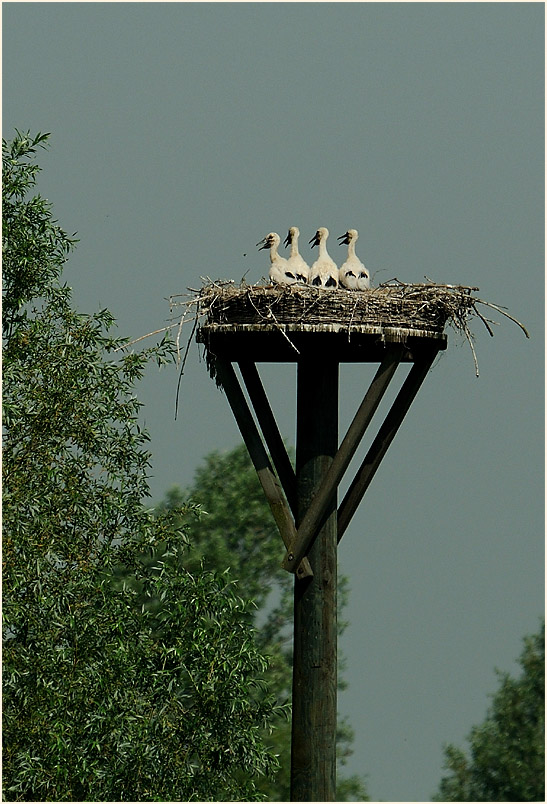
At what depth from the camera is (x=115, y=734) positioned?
25.6 ft

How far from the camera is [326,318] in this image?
17.6 ft

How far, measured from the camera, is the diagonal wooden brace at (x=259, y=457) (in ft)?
18.1

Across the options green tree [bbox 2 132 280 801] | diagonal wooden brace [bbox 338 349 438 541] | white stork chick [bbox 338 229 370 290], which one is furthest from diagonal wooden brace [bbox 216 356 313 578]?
green tree [bbox 2 132 280 801]

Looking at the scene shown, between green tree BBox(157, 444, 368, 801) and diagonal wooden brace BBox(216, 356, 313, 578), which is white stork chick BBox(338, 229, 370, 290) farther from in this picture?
green tree BBox(157, 444, 368, 801)

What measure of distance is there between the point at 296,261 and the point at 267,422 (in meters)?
0.77

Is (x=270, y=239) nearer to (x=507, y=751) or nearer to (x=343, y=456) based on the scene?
(x=343, y=456)

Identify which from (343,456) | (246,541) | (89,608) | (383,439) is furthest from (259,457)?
(246,541)

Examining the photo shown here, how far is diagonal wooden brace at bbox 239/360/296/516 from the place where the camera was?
584 centimetres

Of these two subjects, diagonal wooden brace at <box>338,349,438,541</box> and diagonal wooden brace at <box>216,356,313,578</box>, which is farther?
diagonal wooden brace at <box>338,349,438,541</box>

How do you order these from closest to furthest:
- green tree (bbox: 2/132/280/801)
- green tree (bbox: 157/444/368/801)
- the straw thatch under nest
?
the straw thatch under nest
green tree (bbox: 2/132/280/801)
green tree (bbox: 157/444/368/801)

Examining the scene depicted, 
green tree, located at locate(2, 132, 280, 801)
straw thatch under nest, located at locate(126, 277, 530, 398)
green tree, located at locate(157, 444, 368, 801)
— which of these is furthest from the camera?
green tree, located at locate(157, 444, 368, 801)

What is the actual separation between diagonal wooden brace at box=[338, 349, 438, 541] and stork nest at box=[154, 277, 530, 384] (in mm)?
232

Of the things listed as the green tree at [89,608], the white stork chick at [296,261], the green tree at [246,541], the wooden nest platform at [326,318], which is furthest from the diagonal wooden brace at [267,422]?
the green tree at [246,541]

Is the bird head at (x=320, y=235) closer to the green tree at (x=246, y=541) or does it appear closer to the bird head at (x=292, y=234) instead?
the bird head at (x=292, y=234)
